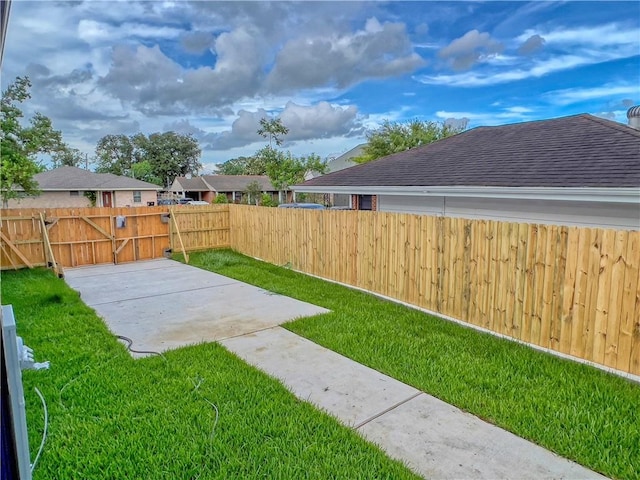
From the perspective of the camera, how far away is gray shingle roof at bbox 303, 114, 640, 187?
5.79 meters

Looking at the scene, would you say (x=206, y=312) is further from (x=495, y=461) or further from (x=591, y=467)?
(x=591, y=467)

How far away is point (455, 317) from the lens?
5.95 meters


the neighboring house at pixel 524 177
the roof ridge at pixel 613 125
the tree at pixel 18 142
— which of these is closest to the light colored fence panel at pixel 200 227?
the neighboring house at pixel 524 177

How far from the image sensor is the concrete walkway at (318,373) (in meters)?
2.91

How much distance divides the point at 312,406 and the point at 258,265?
714 cm

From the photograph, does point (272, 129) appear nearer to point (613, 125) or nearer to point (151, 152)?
point (613, 125)

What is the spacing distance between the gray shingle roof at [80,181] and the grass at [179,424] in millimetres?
24857

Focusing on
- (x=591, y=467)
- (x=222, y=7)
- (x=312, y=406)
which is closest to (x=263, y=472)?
(x=312, y=406)

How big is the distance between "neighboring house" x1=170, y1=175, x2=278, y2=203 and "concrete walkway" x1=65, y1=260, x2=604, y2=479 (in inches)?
1363

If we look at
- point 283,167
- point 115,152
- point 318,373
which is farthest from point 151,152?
point 318,373

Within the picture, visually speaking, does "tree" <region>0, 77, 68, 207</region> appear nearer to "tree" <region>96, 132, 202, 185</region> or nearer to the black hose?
the black hose

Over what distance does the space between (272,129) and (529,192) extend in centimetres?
2525

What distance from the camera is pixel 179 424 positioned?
10.8ft

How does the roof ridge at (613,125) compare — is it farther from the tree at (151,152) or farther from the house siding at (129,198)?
the tree at (151,152)
